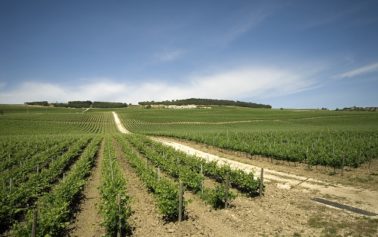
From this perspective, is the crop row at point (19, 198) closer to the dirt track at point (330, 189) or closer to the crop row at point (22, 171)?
the crop row at point (22, 171)

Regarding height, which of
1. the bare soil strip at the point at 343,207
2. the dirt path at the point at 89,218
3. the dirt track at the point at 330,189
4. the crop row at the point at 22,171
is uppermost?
the bare soil strip at the point at 343,207

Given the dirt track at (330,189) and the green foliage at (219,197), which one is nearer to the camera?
the green foliage at (219,197)

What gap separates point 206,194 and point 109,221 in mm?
6337

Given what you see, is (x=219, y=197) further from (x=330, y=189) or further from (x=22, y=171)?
(x=22, y=171)

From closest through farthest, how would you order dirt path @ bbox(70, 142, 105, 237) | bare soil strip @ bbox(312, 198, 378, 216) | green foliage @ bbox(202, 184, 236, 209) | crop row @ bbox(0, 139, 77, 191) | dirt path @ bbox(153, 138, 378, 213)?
dirt path @ bbox(70, 142, 105, 237)
bare soil strip @ bbox(312, 198, 378, 216)
green foliage @ bbox(202, 184, 236, 209)
dirt path @ bbox(153, 138, 378, 213)
crop row @ bbox(0, 139, 77, 191)

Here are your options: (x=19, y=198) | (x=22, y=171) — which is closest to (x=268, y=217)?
(x=19, y=198)

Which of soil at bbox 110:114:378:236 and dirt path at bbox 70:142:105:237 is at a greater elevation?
soil at bbox 110:114:378:236

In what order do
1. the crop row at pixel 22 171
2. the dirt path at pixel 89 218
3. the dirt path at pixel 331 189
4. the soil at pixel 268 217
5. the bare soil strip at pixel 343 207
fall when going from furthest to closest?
the crop row at pixel 22 171 → the dirt path at pixel 331 189 → the bare soil strip at pixel 343 207 → the dirt path at pixel 89 218 → the soil at pixel 268 217

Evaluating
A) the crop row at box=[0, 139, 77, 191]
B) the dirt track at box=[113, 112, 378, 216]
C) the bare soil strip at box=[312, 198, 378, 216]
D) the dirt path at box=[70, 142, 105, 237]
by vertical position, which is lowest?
the crop row at box=[0, 139, 77, 191]

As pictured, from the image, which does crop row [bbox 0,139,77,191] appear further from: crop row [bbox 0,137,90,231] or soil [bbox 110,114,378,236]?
soil [bbox 110,114,378,236]

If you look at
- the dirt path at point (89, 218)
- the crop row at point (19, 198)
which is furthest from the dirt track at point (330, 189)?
the crop row at point (19, 198)

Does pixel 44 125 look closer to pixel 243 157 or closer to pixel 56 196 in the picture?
pixel 243 157

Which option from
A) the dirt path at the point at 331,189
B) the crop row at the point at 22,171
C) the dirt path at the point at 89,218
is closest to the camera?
the dirt path at the point at 89,218

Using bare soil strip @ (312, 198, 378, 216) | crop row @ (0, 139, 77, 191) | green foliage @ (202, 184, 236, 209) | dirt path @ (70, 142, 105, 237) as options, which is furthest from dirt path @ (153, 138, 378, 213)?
crop row @ (0, 139, 77, 191)
